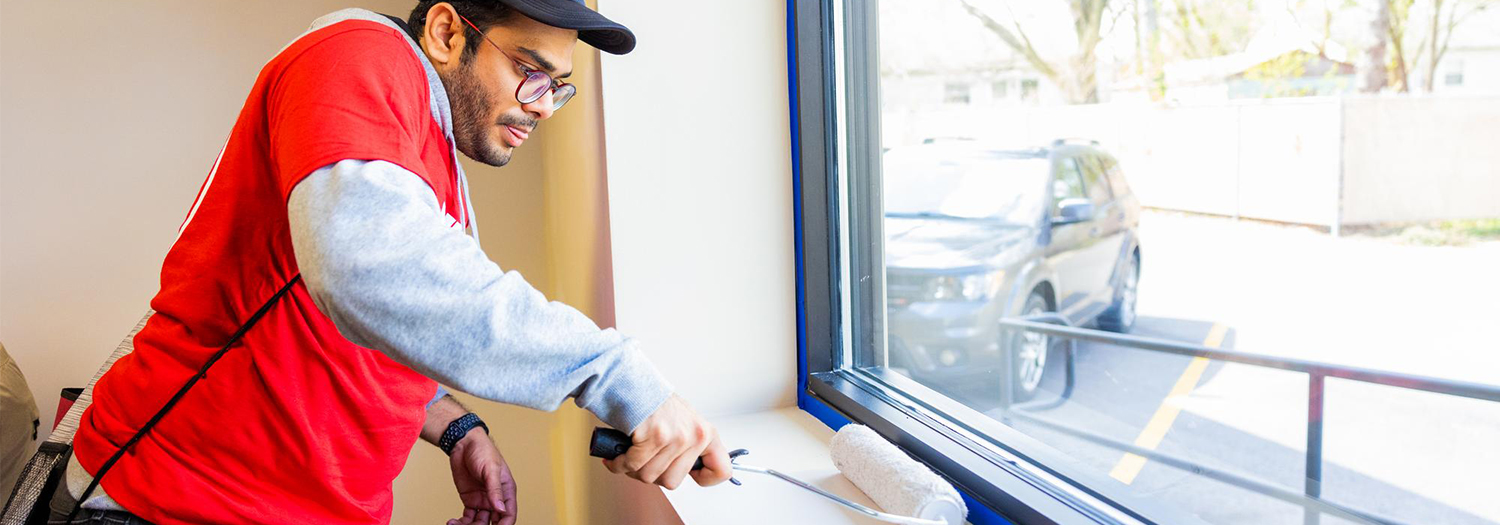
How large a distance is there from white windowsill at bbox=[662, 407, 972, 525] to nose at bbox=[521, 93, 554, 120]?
590 mm

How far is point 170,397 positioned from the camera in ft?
3.46

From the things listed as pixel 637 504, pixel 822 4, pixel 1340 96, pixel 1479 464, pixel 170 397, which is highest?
pixel 822 4

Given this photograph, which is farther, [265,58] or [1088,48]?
[1088,48]

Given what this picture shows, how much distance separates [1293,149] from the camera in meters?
2.69

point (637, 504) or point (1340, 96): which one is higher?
point (1340, 96)

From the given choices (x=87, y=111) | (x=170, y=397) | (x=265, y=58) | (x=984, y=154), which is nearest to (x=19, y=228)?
(x=87, y=111)

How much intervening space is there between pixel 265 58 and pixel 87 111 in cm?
43

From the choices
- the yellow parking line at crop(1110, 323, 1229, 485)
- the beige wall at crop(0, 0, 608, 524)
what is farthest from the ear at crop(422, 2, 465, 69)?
the yellow parking line at crop(1110, 323, 1229, 485)

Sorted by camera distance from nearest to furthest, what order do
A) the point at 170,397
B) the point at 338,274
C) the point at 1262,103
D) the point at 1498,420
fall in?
the point at 338,274, the point at 170,397, the point at 1498,420, the point at 1262,103

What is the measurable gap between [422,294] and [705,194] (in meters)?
1.00

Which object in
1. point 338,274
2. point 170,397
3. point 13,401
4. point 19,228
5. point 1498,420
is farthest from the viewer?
point 1498,420

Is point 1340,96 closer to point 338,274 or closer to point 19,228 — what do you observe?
point 338,274

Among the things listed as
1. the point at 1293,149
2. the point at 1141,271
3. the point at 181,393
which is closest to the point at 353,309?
the point at 181,393

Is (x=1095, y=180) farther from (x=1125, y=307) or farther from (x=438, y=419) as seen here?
(x=438, y=419)
